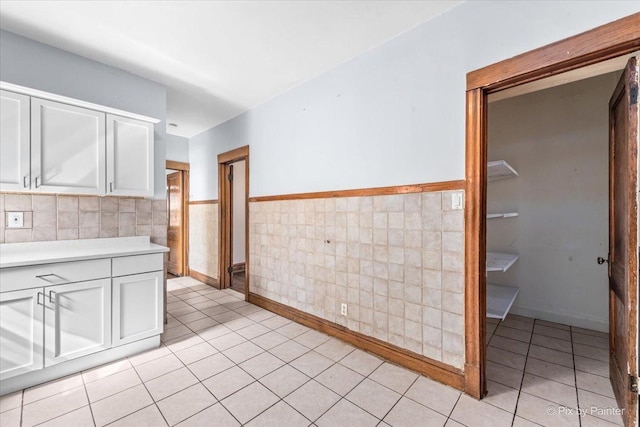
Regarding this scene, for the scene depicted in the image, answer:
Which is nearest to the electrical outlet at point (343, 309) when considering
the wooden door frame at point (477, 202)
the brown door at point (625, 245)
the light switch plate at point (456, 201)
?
the wooden door frame at point (477, 202)

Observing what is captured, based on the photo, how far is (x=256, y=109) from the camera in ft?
11.3

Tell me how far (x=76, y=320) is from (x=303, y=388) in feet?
5.52

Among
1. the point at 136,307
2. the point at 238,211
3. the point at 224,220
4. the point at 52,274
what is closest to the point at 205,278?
the point at 224,220

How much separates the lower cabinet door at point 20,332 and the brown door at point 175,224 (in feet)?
10.1

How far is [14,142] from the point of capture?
191 cm

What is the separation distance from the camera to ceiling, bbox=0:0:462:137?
1.81 metres

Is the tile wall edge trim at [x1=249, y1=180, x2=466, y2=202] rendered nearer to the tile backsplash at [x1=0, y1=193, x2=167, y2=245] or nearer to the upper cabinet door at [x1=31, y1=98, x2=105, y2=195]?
the tile backsplash at [x1=0, y1=193, x2=167, y2=245]

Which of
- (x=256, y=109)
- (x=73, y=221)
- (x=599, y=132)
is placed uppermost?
(x=256, y=109)

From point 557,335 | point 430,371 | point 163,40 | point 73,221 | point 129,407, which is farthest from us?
point 557,335

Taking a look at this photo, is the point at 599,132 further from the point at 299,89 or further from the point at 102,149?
the point at 102,149

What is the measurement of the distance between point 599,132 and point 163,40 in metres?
4.04

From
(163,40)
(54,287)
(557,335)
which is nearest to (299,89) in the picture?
(163,40)

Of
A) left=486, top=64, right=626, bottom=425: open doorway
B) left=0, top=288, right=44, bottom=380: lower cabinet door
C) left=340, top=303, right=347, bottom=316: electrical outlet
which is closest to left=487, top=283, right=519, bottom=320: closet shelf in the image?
left=486, top=64, right=626, bottom=425: open doorway

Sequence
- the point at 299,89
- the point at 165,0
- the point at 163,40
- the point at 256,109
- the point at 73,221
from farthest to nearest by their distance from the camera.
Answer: the point at 256,109 < the point at 299,89 < the point at 73,221 < the point at 163,40 < the point at 165,0
